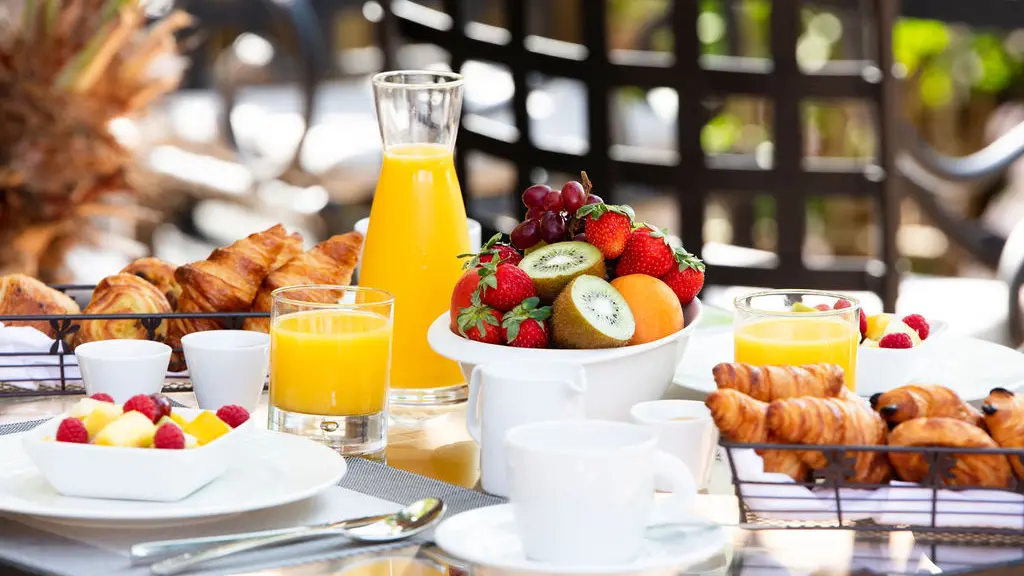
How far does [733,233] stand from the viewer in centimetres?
382

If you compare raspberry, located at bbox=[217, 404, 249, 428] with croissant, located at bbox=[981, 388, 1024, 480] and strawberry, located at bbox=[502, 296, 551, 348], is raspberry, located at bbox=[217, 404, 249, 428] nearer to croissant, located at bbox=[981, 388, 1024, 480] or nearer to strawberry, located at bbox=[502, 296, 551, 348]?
strawberry, located at bbox=[502, 296, 551, 348]

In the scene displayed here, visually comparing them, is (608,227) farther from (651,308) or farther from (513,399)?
(513,399)

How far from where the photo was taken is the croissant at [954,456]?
37.9 inches

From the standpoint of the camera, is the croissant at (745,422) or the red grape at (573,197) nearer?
the croissant at (745,422)

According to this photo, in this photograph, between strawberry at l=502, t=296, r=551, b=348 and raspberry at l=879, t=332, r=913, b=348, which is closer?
strawberry at l=502, t=296, r=551, b=348

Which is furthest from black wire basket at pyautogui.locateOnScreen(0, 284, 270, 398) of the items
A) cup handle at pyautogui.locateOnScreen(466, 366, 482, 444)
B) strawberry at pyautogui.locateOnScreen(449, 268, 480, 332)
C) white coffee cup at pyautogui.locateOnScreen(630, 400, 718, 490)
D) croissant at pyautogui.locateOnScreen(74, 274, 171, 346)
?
white coffee cup at pyautogui.locateOnScreen(630, 400, 718, 490)

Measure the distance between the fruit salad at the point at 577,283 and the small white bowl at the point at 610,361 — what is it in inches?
0.5

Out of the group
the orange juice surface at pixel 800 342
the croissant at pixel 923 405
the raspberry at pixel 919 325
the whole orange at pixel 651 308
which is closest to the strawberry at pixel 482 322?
the whole orange at pixel 651 308

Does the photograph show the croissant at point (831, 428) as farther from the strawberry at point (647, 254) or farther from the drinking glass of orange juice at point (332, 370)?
the drinking glass of orange juice at point (332, 370)

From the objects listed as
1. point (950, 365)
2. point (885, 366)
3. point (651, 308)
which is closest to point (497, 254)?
point (651, 308)

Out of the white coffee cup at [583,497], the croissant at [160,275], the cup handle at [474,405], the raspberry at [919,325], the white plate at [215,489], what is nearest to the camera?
the white coffee cup at [583,497]

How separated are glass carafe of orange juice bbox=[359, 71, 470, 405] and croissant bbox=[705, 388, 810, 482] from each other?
0.45m

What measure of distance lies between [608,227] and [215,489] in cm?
41

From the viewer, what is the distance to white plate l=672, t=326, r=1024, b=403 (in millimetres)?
1260
